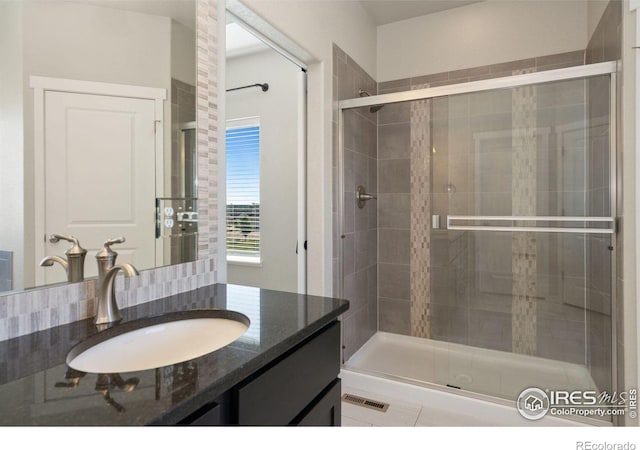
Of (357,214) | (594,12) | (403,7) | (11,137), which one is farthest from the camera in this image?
(403,7)

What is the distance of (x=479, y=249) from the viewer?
2363 millimetres

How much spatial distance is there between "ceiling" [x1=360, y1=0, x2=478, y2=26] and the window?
128cm

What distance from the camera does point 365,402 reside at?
6.92ft

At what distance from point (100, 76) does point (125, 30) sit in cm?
18

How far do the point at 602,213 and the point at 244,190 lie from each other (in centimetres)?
258

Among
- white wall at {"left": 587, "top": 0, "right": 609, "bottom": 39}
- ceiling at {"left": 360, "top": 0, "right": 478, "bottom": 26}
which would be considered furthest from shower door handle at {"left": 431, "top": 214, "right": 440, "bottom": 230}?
ceiling at {"left": 360, "top": 0, "right": 478, "bottom": 26}

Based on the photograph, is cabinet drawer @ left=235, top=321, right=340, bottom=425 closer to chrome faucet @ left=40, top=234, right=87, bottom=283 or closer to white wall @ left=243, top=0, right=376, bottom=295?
chrome faucet @ left=40, top=234, right=87, bottom=283

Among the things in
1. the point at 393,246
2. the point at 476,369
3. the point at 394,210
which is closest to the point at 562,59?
the point at 394,210

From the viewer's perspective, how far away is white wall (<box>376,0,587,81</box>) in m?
2.50

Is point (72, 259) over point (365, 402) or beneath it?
over

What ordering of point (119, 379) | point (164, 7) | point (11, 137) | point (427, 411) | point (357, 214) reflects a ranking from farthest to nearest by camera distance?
point (357, 214) < point (427, 411) < point (164, 7) < point (11, 137) < point (119, 379)

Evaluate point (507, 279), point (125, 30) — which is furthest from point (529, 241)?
point (125, 30)

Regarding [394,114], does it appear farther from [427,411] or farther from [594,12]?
[427,411]
